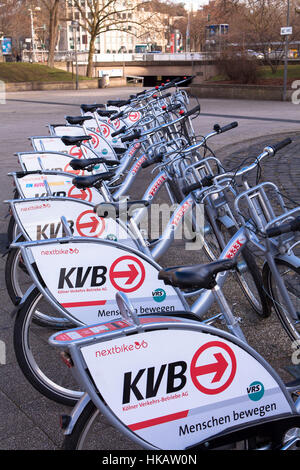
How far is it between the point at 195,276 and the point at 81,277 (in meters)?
1.04

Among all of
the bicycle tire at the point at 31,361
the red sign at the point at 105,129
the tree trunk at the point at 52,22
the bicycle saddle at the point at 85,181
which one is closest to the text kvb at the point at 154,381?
the bicycle tire at the point at 31,361

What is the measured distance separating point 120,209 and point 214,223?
803mm

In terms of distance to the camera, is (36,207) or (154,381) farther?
(36,207)

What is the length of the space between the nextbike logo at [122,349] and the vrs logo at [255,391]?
47 centimetres

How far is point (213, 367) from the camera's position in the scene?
2088 mm

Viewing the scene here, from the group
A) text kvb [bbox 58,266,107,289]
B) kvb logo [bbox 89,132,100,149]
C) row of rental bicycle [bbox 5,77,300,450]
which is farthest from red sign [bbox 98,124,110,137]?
text kvb [bbox 58,266,107,289]

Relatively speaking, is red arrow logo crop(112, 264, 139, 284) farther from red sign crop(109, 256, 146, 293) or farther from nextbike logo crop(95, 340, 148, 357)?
nextbike logo crop(95, 340, 148, 357)

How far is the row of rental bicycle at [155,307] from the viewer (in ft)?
6.48

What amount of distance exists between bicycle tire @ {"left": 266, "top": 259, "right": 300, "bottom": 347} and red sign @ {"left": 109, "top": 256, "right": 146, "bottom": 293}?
2.32ft

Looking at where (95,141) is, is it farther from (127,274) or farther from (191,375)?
(191,375)

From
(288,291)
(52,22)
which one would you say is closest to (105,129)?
(288,291)
